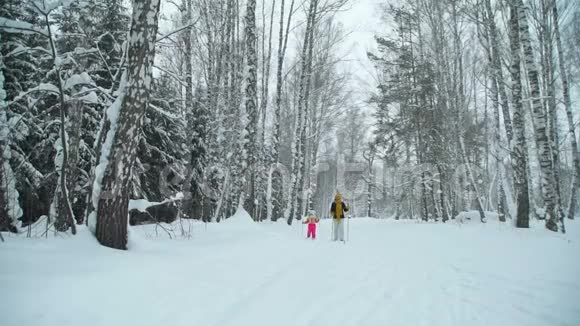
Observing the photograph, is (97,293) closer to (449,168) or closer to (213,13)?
(213,13)

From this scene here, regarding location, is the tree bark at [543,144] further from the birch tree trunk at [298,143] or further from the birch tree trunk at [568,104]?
the birch tree trunk at [298,143]

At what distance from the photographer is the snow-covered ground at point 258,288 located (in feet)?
9.05

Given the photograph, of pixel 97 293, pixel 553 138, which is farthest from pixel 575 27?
pixel 97 293

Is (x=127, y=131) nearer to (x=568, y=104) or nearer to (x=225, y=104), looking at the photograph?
(x=225, y=104)

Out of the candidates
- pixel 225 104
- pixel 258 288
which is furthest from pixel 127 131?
pixel 225 104

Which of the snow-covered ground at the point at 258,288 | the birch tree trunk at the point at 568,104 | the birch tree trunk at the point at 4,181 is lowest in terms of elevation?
the snow-covered ground at the point at 258,288

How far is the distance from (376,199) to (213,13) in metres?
35.7

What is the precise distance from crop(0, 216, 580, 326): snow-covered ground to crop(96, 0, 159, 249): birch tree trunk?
359mm

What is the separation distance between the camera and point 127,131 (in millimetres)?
4773

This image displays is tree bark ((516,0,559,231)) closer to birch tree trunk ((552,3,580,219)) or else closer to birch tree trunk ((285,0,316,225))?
birch tree trunk ((552,3,580,219))

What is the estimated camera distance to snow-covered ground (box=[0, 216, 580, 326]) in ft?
9.05

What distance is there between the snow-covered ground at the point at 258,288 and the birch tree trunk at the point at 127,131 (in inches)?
14.1

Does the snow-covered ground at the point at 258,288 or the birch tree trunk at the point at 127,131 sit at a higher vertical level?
the birch tree trunk at the point at 127,131

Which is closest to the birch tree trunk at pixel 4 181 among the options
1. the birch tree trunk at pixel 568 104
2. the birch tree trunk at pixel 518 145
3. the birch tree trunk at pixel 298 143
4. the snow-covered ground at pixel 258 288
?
the snow-covered ground at pixel 258 288
